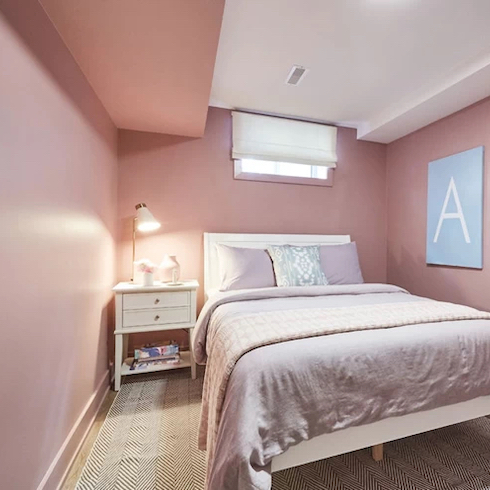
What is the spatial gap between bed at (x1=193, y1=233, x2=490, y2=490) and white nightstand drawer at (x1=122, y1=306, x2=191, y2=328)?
0.74m

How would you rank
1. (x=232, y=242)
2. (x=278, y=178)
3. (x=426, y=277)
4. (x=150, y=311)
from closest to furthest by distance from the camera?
(x=150, y=311), (x=232, y=242), (x=426, y=277), (x=278, y=178)

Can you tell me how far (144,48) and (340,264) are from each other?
210 cm

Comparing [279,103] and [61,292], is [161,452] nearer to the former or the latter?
[61,292]

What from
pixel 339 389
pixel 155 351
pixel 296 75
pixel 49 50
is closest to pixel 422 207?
pixel 296 75

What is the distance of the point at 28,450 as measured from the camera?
3.26 ft

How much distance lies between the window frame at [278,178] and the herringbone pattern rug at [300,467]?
212 centimetres

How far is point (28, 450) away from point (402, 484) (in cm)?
159

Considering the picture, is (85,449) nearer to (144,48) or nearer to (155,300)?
(155,300)

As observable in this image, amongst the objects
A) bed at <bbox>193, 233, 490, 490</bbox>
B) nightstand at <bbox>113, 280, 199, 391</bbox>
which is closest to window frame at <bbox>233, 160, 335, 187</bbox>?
nightstand at <bbox>113, 280, 199, 391</bbox>

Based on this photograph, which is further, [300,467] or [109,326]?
[109,326]

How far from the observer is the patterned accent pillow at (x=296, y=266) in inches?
87.4

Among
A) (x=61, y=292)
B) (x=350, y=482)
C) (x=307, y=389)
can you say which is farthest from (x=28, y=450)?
(x=350, y=482)

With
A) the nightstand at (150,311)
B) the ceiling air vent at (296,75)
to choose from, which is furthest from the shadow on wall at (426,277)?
the nightstand at (150,311)

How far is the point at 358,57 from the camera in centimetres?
193
